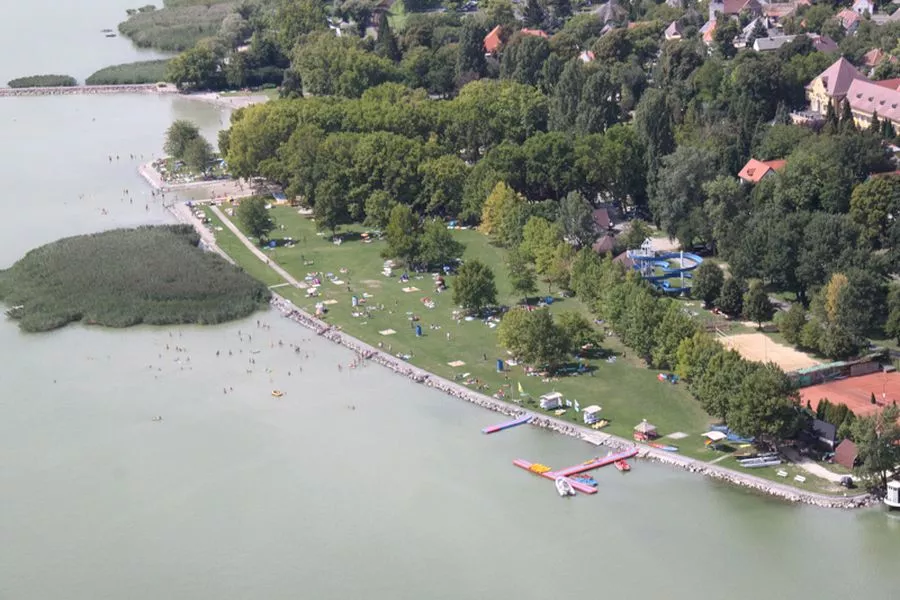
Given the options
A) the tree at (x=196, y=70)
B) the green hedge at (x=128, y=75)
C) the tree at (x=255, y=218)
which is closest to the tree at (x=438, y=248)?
the tree at (x=255, y=218)

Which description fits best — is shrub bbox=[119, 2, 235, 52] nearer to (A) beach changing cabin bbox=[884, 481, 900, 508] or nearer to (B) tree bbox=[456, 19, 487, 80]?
(B) tree bbox=[456, 19, 487, 80]

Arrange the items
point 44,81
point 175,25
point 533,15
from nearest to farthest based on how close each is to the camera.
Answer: point 44,81, point 533,15, point 175,25

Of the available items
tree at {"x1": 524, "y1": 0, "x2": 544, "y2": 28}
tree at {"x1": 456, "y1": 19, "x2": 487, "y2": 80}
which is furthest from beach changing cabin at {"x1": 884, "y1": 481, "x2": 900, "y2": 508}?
tree at {"x1": 524, "y1": 0, "x2": 544, "y2": 28}

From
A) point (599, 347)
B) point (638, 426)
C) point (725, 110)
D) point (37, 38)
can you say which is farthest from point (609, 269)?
point (37, 38)

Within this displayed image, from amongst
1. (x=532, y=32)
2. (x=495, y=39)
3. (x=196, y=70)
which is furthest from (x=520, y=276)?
(x=196, y=70)

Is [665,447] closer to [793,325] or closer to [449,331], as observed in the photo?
[793,325]

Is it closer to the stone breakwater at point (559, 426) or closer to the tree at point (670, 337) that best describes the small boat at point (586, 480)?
the stone breakwater at point (559, 426)

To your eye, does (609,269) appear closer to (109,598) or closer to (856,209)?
(856,209)
